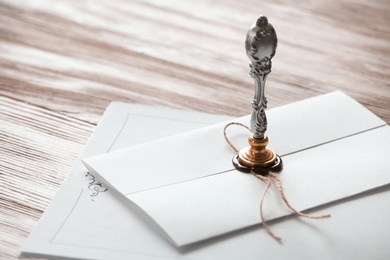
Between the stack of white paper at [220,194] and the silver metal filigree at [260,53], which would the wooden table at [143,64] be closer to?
the stack of white paper at [220,194]

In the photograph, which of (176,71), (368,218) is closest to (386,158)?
(368,218)

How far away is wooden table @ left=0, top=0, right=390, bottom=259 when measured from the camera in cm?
84

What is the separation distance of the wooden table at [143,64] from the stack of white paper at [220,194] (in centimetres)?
5

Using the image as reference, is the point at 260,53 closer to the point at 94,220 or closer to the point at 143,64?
the point at 94,220

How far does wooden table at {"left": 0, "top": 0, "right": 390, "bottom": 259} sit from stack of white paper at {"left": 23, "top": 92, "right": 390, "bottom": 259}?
0.17 feet

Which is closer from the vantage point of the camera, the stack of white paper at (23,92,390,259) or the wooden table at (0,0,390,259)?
the stack of white paper at (23,92,390,259)

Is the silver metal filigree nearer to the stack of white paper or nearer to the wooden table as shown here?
the stack of white paper

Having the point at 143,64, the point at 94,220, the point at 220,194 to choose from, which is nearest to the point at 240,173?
the point at 220,194

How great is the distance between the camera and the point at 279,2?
4.16 ft

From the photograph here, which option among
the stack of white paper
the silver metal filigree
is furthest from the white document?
the silver metal filigree

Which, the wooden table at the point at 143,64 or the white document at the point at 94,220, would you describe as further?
the wooden table at the point at 143,64

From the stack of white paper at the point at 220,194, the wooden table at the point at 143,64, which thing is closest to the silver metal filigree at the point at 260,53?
the stack of white paper at the point at 220,194

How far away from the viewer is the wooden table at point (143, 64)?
2.76ft

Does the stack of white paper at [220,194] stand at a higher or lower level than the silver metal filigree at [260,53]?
lower
